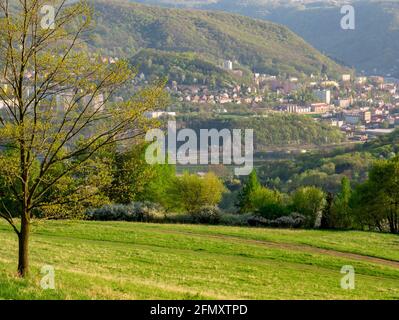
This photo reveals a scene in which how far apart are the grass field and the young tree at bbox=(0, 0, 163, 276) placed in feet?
5.94

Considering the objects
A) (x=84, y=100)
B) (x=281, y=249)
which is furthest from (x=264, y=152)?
(x=84, y=100)

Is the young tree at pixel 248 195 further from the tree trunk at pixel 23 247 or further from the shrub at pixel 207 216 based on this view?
the tree trunk at pixel 23 247

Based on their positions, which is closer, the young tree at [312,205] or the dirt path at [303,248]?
the dirt path at [303,248]

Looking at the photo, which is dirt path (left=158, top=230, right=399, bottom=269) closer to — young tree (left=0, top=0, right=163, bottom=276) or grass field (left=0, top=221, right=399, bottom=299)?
grass field (left=0, top=221, right=399, bottom=299)

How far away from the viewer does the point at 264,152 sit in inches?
6831

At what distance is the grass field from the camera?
575 inches

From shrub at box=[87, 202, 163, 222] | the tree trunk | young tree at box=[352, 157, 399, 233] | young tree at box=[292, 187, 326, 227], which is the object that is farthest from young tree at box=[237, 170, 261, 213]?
the tree trunk

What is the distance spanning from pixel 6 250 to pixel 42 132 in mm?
10281

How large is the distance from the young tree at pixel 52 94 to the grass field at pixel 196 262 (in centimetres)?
181

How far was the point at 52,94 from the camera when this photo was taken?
15125 mm

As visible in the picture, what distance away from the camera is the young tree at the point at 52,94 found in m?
14.5

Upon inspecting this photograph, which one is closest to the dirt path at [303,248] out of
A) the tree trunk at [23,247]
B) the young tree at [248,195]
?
the tree trunk at [23,247]

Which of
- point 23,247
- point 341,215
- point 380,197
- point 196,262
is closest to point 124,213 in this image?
point 341,215
